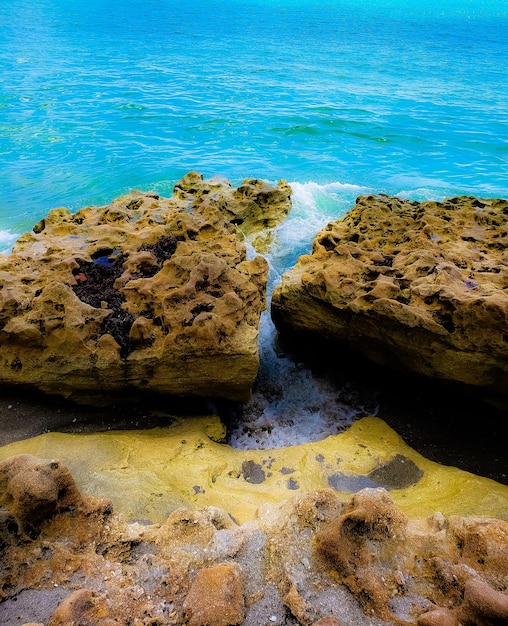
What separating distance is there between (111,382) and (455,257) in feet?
14.0

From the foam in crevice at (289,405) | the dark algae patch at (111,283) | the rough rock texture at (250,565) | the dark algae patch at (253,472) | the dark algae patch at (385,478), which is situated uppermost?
the dark algae patch at (111,283)

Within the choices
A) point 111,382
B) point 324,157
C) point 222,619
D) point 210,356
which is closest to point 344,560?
point 222,619

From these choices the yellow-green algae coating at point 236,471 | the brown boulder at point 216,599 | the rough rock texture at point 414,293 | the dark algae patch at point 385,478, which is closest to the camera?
the brown boulder at point 216,599

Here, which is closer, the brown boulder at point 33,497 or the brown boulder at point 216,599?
the brown boulder at point 216,599

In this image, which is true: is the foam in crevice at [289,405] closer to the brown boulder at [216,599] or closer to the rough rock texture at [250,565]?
the rough rock texture at [250,565]

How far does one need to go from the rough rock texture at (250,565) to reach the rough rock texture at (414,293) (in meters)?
2.01

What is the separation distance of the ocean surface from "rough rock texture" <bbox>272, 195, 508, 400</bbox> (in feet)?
3.15

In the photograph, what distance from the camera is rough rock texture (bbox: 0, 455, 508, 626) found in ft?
8.23

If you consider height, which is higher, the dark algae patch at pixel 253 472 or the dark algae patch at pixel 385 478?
the dark algae patch at pixel 385 478

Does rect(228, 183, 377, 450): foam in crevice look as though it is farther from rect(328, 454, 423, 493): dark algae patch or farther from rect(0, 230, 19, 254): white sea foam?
rect(0, 230, 19, 254): white sea foam

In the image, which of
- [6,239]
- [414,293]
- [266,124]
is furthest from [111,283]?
[266,124]

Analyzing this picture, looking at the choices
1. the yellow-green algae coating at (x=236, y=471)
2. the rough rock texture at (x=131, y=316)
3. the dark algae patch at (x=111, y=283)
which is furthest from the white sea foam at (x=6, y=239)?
the yellow-green algae coating at (x=236, y=471)

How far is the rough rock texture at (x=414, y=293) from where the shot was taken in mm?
4691

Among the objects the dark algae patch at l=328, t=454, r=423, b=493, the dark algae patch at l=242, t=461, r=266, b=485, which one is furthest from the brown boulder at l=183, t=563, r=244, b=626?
the dark algae patch at l=328, t=454, r=423, b=493
